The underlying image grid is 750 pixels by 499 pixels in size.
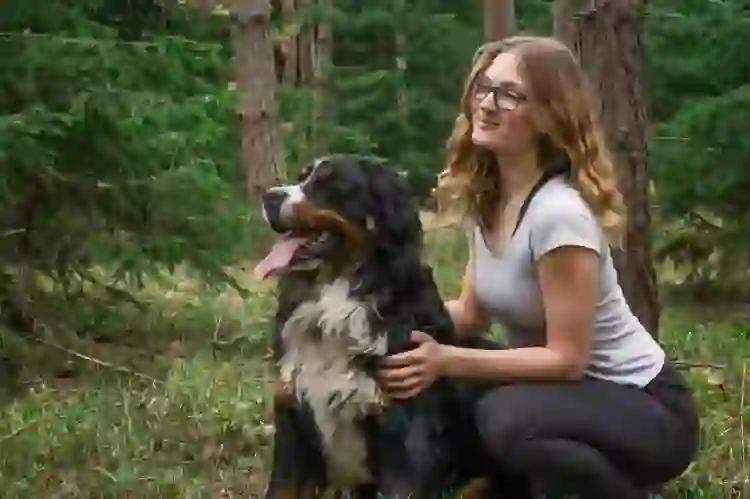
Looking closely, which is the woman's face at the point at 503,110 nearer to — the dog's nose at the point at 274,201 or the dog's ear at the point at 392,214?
the dog's ear at the point at 392,214

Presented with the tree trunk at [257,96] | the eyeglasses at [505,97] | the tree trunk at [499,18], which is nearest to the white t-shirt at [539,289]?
the eyeglasses at [505,97]

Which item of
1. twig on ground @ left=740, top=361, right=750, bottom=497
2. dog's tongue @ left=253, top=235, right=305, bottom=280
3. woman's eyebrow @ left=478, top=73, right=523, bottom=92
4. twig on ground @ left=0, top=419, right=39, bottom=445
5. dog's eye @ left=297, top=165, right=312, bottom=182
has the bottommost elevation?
twig on ground @ left=740, top=361, right=750, bottom=497

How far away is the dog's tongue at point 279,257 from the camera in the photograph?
3.29 meters

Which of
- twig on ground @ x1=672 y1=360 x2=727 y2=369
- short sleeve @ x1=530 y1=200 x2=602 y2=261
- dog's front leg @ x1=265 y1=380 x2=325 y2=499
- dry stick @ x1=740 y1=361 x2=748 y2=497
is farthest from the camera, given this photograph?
twig on ground @ x1=672 y1=360 x2=727 y2=369

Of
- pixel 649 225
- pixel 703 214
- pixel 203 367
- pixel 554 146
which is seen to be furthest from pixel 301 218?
pixel 703 214

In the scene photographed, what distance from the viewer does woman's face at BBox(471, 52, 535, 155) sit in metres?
3.34

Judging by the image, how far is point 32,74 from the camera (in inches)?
237

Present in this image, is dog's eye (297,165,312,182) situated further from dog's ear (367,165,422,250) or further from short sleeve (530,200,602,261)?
short sleeve (530,200,602,261)

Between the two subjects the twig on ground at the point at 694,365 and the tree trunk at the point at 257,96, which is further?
the tree trunk at the point at 257,96

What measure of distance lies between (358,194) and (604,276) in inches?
31.2

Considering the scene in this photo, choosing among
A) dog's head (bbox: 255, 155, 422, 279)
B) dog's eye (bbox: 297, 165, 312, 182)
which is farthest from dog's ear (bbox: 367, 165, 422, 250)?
dog's eye (bbox: 297, 165, 312, 182)

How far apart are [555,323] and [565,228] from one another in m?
0.28

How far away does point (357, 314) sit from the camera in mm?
3410

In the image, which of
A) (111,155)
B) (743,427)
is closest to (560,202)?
(743,427)
